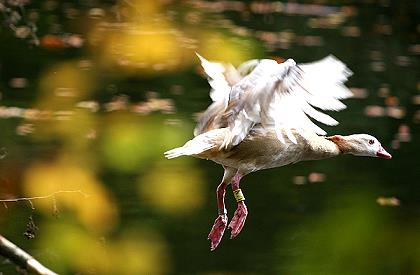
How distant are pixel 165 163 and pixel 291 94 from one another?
3.26 m

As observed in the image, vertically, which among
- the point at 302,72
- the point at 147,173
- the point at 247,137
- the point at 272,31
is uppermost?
the point at 302,72

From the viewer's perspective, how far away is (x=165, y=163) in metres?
4.77

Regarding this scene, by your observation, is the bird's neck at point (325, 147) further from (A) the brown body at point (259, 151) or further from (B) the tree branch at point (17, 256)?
(B) the tree branch at point (17, 256)

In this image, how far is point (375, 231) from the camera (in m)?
4.41

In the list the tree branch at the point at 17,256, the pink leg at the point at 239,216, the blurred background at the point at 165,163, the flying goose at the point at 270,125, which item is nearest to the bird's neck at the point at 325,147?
the flying goose at the point at 270,125

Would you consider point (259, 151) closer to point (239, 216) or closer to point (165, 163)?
point (239, 216)

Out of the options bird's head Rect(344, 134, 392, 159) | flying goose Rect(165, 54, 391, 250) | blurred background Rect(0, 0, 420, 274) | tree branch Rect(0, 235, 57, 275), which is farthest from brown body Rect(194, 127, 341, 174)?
blurred background Rect(0, 0, 420, 274)

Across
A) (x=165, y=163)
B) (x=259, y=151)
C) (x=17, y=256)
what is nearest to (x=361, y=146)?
(x=259, y=151)

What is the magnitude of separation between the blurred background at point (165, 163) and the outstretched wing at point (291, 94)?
0.71 metres

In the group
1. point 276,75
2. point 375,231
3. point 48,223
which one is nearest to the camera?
point 276,75

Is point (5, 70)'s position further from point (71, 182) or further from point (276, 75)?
point (276, 75)

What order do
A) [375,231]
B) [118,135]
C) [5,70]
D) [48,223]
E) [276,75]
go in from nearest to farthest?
1. [276,75]
2. [48,223]
3. [375,231]
4. [118,135]
5. [5,70]

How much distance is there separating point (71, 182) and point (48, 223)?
0.48m

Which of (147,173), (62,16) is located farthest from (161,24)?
(147,173)
